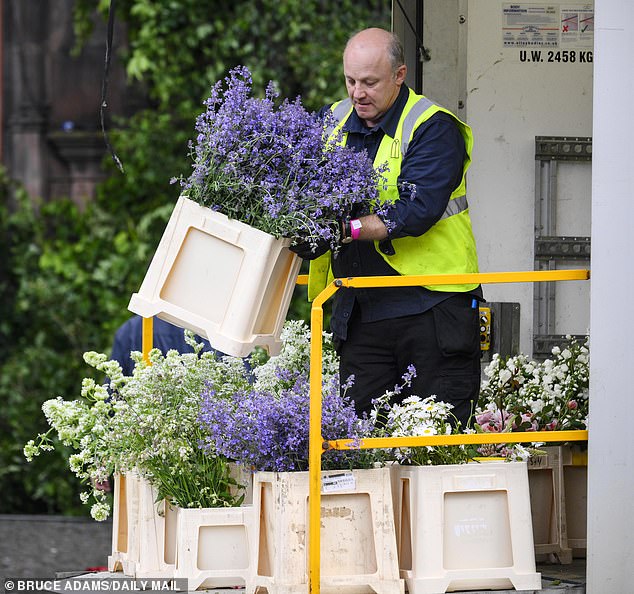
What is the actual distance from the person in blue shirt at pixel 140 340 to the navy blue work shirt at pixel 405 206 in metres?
1.81

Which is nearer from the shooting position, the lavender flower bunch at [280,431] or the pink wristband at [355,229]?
the lavender flower bunch at [280,431]

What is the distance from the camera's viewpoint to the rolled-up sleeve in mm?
4590

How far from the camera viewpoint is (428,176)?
4656 millimetres

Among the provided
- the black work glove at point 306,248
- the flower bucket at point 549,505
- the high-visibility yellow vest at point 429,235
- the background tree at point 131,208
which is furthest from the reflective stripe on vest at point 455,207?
the background tree at point 131,208

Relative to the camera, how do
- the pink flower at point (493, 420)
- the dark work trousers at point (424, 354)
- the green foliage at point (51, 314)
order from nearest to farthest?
the dark work trousers at point (424, 354) < the pink flower at point (493, 420) < the green foliage at point (51, 314)

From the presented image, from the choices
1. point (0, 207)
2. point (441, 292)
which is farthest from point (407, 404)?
point (0, 207)

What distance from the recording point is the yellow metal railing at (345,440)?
4.11 m

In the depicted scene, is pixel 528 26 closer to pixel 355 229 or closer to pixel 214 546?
pixel 355 229

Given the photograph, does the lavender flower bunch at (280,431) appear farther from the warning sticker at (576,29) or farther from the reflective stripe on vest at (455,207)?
the warning sticker at (576,29)

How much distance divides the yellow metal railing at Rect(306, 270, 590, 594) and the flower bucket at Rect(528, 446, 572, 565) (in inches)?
23.7

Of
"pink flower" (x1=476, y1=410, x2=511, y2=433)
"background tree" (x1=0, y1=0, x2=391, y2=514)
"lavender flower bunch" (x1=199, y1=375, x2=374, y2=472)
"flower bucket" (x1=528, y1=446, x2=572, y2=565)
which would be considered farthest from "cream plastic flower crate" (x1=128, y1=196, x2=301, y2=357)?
"background tree" (x1=0, y1=0, x2=391, y2=514)

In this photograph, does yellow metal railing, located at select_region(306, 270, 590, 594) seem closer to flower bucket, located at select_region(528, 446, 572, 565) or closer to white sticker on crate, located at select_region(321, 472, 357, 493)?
white sticker on crate, located at select_region(321, 472, 357, 493)

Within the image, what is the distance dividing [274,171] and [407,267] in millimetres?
641

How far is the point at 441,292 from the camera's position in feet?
15.8
